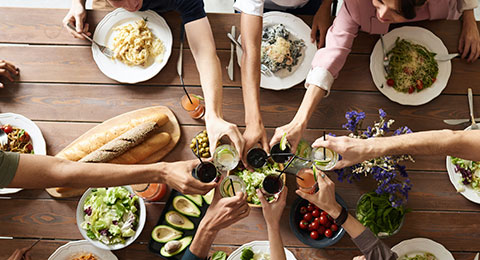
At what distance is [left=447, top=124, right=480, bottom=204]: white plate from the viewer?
2.05 metres

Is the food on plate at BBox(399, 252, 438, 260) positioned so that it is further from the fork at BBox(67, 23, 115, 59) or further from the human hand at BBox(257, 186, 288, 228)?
the fork at BBox(67, 23, 115, 59)

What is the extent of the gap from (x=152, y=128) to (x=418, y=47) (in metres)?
1.70

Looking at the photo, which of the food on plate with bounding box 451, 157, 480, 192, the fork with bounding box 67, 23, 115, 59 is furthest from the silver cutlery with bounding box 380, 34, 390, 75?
the fork with bounding box 67, 23, 115, 59

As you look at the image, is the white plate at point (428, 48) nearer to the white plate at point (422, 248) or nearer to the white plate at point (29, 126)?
the white plate at point (422, 248)

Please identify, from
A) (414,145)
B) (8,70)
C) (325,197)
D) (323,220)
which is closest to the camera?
(414,145)

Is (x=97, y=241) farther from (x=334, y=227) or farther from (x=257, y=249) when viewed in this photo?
(x=334, y=227)

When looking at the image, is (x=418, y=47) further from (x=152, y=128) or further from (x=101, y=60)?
(x=101, y=60)

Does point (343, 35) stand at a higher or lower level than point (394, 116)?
higher

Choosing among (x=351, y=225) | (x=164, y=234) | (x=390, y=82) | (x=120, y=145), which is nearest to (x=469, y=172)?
(x=390, y=82)

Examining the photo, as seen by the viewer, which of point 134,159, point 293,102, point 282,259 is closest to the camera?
point 282,259

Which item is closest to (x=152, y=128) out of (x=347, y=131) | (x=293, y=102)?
(x=293, y=102)

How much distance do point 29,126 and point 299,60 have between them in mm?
1729

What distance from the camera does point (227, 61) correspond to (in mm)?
2238

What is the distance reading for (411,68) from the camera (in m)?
2.09
